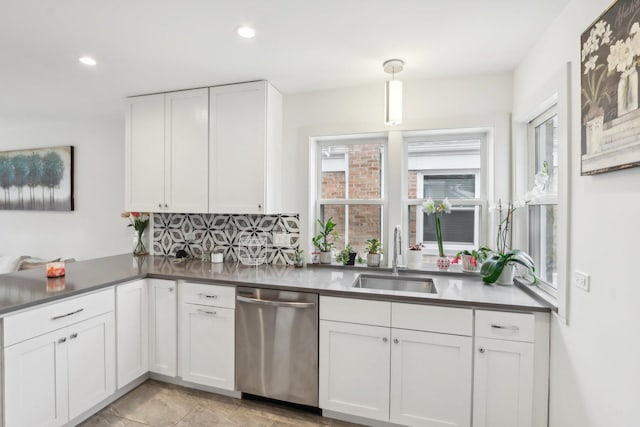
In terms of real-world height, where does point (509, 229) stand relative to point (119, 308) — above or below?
above

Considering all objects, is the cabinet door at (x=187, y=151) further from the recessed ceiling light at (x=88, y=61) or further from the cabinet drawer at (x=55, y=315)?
the cabinet drawer at (x=55, y=315)

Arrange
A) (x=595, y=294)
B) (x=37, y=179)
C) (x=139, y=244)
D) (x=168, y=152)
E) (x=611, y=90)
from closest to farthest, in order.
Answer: (x=611, y=90)
(x=595, y=294)
(x=168, y=152)
(x=139, y=244)
(x=37, y=179)

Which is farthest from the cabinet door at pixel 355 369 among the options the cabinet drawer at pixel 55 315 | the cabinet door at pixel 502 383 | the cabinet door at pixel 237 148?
the cabinet drawer at pixel 55 315

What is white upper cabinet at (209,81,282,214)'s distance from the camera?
2.49 meters

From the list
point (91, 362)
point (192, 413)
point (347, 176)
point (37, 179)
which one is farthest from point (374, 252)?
point (37, 179)

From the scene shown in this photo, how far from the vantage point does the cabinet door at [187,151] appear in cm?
264

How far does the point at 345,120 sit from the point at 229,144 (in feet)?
3.26

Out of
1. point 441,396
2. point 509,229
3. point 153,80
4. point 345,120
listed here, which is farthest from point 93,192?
point 509,229

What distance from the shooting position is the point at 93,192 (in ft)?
12.0

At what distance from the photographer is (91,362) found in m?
1.99

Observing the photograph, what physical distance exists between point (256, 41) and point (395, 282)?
1.91 meters

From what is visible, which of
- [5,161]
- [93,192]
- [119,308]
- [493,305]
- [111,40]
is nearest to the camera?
[493,305]

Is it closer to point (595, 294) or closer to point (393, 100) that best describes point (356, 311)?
point (595, 294)

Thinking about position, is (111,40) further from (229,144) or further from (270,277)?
(270,277)
